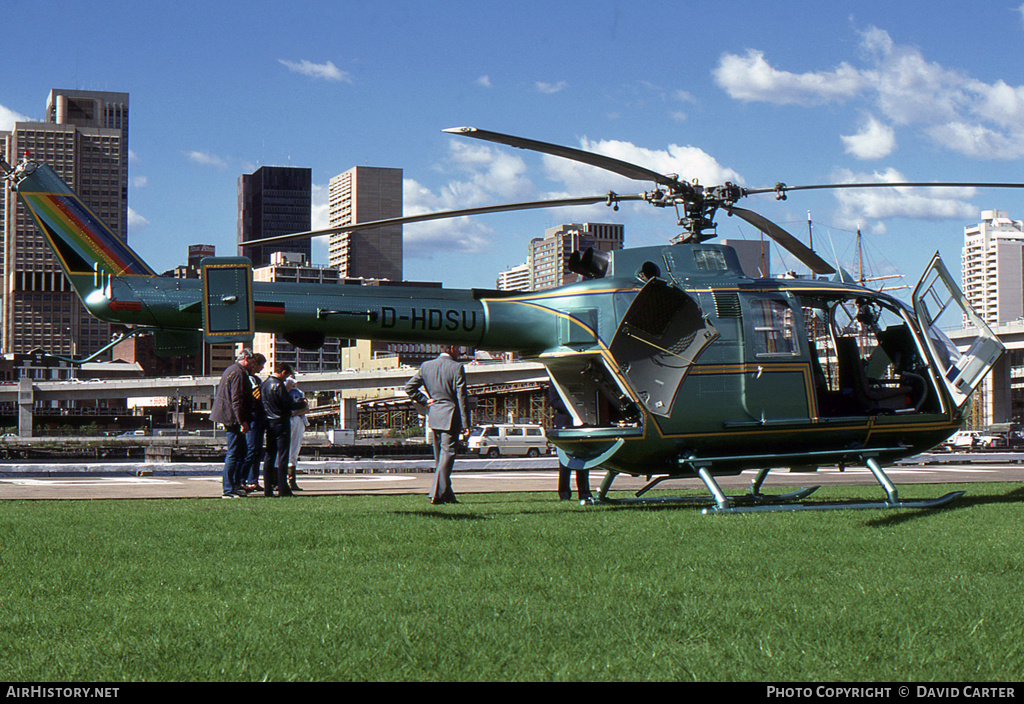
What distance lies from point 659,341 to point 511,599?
19.3 ft

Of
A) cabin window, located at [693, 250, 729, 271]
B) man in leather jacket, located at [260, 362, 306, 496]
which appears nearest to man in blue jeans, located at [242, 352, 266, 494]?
man in leather jacket, located at [260, 362, 306, 496]

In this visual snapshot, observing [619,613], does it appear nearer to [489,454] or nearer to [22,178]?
[22,178]

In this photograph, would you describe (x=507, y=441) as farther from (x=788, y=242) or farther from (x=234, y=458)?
(x=788, y=242)

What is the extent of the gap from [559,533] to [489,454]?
4167 cm

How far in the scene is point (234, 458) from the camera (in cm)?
1305

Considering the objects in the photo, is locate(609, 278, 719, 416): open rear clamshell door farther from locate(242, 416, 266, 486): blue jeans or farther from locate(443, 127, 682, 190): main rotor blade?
locate(242, 416, 266, 486): blue jeans

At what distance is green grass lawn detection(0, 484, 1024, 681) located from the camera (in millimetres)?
3611

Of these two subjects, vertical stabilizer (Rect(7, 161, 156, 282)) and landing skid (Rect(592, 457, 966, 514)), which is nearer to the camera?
landing skid (Rect(592, 457, 966, 514))

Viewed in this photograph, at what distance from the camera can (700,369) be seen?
10.1 m

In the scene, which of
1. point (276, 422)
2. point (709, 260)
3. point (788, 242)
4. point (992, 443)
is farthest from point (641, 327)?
point (992, 443)

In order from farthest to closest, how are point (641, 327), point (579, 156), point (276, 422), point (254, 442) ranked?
point (254, 442) < point (276, 422) < point (641, 327) < point (579, 156)

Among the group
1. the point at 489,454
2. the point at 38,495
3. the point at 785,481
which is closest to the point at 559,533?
the point at 38,495

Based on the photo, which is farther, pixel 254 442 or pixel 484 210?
pixel 254 442

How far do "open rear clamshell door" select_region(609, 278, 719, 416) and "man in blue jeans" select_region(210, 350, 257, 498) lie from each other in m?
5.32
